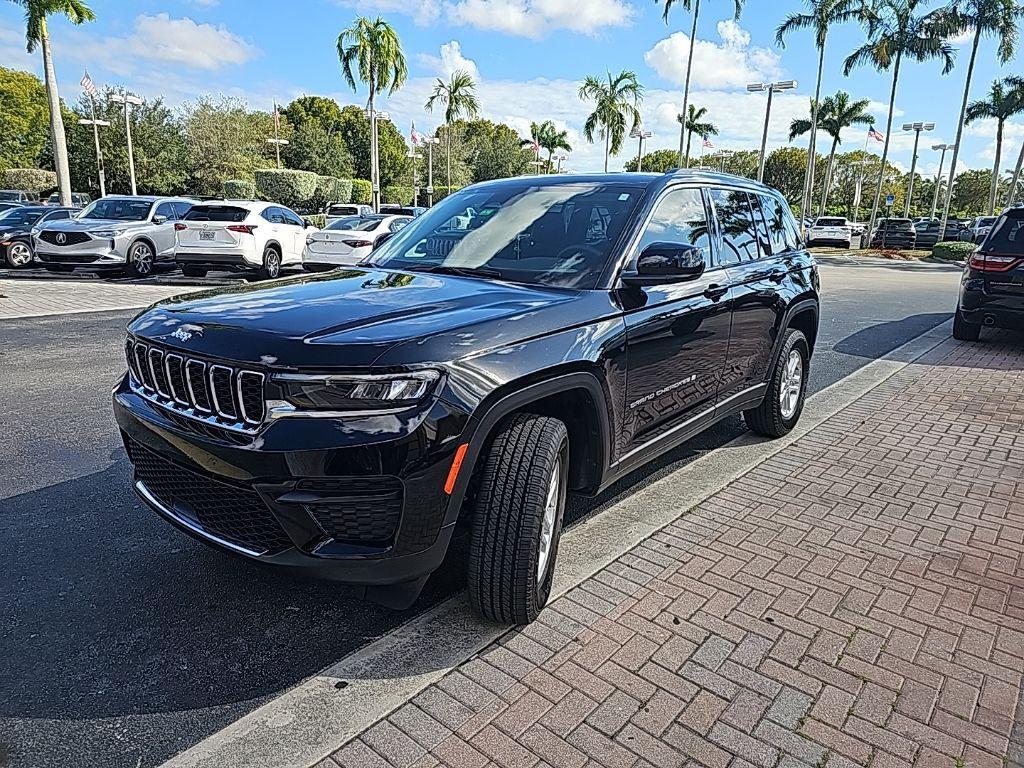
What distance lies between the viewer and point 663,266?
3.22 metres

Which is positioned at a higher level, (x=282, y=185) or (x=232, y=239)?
(x=282, y=185)

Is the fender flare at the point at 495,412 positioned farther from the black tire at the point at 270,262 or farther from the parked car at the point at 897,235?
the parked car at the point at 897,235

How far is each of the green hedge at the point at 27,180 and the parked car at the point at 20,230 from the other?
30.6 m

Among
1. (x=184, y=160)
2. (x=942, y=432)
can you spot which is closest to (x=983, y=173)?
(x=184, y=160)

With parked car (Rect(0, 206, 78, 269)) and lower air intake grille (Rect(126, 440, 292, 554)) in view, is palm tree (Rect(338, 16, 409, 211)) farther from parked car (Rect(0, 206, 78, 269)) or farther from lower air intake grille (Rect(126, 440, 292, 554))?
lower air intake grille (Rect(126, 440, 292, 554))

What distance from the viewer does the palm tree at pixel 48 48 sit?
25339 mm

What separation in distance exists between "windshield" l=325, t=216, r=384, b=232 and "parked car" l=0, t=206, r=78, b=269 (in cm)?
624

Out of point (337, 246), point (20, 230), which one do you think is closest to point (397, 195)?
point (20, 230)

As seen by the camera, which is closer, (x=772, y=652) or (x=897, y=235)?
(x=772, y=652)

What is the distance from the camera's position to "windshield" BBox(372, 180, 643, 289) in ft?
11.3

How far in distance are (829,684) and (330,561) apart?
5.88 ft

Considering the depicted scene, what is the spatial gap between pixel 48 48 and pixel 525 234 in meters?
29.4

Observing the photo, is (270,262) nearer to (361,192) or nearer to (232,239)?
(232,239)

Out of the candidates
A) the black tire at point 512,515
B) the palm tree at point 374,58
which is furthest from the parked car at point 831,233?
the black tire at point 512,515
